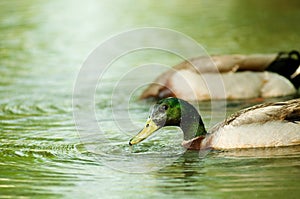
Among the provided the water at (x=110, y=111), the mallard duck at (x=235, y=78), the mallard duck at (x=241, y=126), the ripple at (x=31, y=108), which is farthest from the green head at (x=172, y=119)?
the mallard duck at (x=235, y=78)

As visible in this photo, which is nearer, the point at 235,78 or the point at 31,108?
the point at 31,108

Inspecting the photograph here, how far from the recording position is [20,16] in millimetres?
18844

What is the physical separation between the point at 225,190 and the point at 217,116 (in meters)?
3.65

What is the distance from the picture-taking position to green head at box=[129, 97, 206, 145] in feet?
27.3

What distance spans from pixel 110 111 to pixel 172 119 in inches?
104

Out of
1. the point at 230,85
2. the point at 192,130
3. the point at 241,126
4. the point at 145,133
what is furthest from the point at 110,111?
the point at 241,126

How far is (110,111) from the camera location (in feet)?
36.0

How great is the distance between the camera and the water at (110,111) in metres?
7.03

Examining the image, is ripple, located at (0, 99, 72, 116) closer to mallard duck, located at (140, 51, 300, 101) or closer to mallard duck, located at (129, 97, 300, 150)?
mallard duck, located at (140, 51, 300, 101)

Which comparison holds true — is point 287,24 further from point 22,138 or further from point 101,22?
point 22,138

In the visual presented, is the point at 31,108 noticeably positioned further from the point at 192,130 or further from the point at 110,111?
the point at 192,130

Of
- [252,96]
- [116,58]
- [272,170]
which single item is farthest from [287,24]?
[272,170]

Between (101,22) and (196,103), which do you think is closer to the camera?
(196,103)

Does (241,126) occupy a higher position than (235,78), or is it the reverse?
(235,78)
